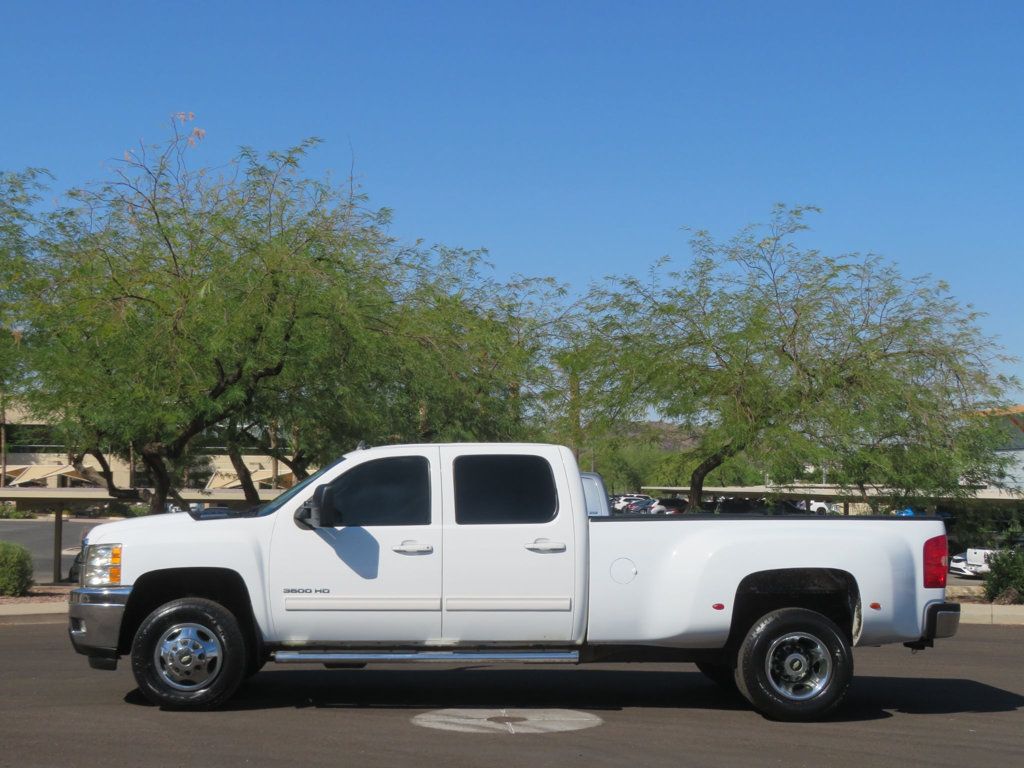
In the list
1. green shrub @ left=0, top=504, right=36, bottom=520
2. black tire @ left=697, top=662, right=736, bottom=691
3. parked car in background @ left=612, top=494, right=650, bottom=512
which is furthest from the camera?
green shrub @ left=0, top=504, right=36, bottom=520

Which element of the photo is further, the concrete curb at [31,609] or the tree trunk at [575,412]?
the tree trunk at [575,412]

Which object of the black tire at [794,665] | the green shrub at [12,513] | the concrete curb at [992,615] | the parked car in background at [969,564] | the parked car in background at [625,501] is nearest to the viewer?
the black tire at [794,665]

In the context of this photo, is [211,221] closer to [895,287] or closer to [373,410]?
[373,410]

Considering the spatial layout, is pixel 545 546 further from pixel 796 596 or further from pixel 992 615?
pixel 992 615

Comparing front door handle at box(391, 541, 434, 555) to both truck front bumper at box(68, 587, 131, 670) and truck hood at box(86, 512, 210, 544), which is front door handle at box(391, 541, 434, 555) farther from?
truck front bumper at box(68, 587, 131, 670)

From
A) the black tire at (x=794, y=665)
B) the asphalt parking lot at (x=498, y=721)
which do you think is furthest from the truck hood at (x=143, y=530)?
the black tire at (x=794, y=665)

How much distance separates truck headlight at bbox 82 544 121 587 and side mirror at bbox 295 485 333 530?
1333 millimetres

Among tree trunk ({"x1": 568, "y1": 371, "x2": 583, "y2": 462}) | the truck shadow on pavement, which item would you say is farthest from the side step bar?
tree trunk ({"x1": 568, "y1": 371, "x2": 583, "y2": 462})

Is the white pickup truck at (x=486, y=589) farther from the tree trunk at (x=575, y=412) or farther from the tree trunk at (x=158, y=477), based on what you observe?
the tree trunk at (x=575, y=412)

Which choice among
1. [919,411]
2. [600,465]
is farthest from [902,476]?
[600,465]

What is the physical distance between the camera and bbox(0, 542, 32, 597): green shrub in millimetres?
18547

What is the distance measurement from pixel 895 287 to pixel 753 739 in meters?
15.1

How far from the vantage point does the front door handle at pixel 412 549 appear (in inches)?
355

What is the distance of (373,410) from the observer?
67.3ft
